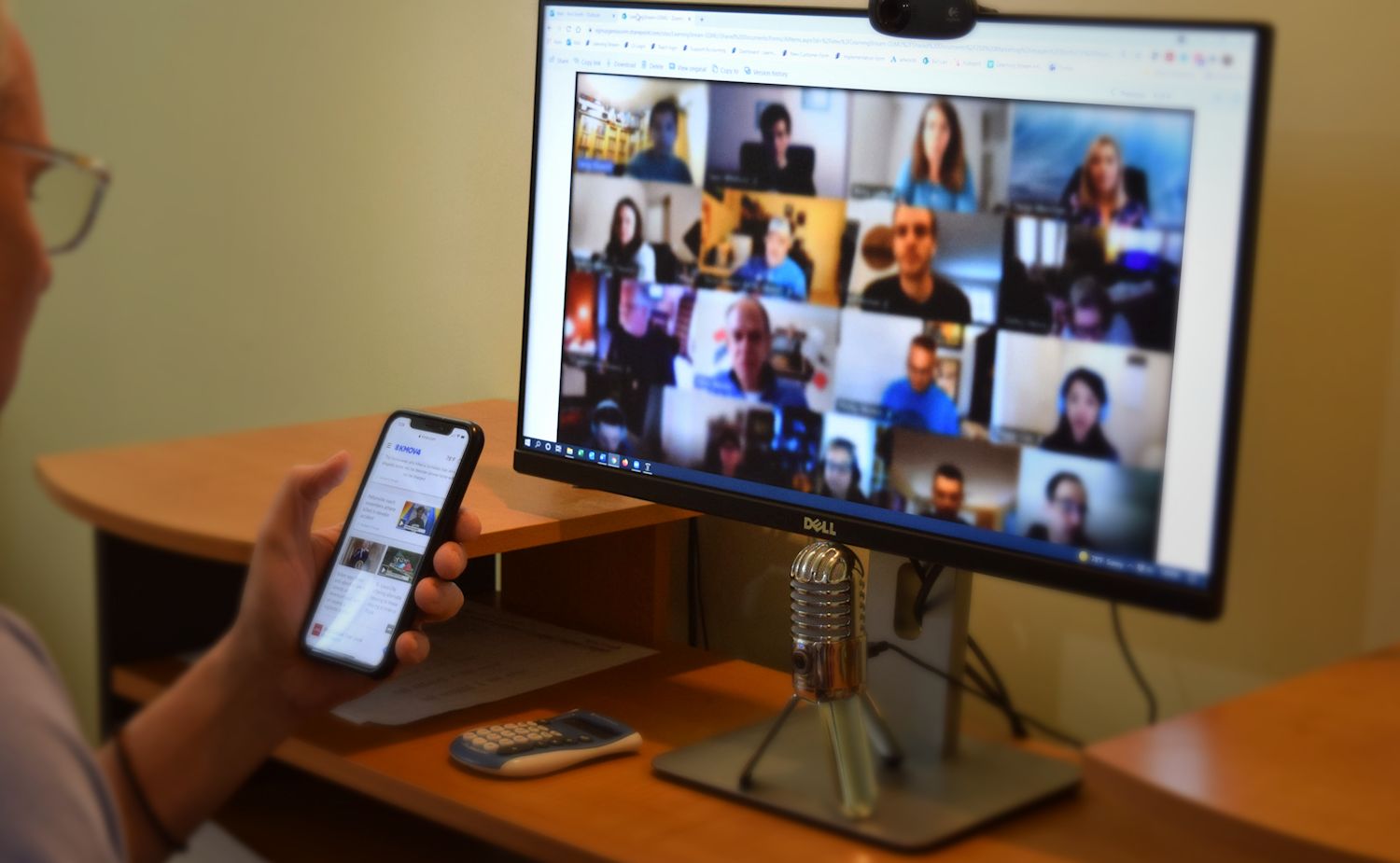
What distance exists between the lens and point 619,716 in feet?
3.38

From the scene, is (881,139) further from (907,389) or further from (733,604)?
(733,604)

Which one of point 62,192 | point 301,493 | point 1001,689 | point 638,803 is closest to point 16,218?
point 62,192

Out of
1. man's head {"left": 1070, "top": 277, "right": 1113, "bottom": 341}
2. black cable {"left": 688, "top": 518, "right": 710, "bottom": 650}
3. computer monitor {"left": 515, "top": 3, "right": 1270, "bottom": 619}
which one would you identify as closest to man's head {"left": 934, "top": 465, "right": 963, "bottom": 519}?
computer monitor {"left": 515, "top": 3, "right": 1270, "bottom": 619}

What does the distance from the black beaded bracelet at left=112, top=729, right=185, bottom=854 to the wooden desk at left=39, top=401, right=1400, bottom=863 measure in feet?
0.33

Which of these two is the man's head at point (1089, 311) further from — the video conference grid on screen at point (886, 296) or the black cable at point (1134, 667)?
the black cable at point (1134, 667)

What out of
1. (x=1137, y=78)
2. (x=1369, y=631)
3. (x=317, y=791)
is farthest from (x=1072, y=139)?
(x=317, y=791)

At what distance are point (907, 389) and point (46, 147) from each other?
0.47 metres

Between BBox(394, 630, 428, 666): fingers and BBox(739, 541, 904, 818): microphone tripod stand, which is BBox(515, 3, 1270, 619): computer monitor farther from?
BBox(394, 630, 428, 666): fingers

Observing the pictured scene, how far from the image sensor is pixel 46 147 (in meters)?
0.66

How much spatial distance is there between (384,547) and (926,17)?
0.49m

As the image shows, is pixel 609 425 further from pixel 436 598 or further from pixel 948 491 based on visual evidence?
pixel 948 491

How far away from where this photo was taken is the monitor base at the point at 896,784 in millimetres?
834

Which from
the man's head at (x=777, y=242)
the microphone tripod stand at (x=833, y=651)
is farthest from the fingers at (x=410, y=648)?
the man's head at (x=777, y=242)

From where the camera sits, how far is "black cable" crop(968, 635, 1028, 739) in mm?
1030
